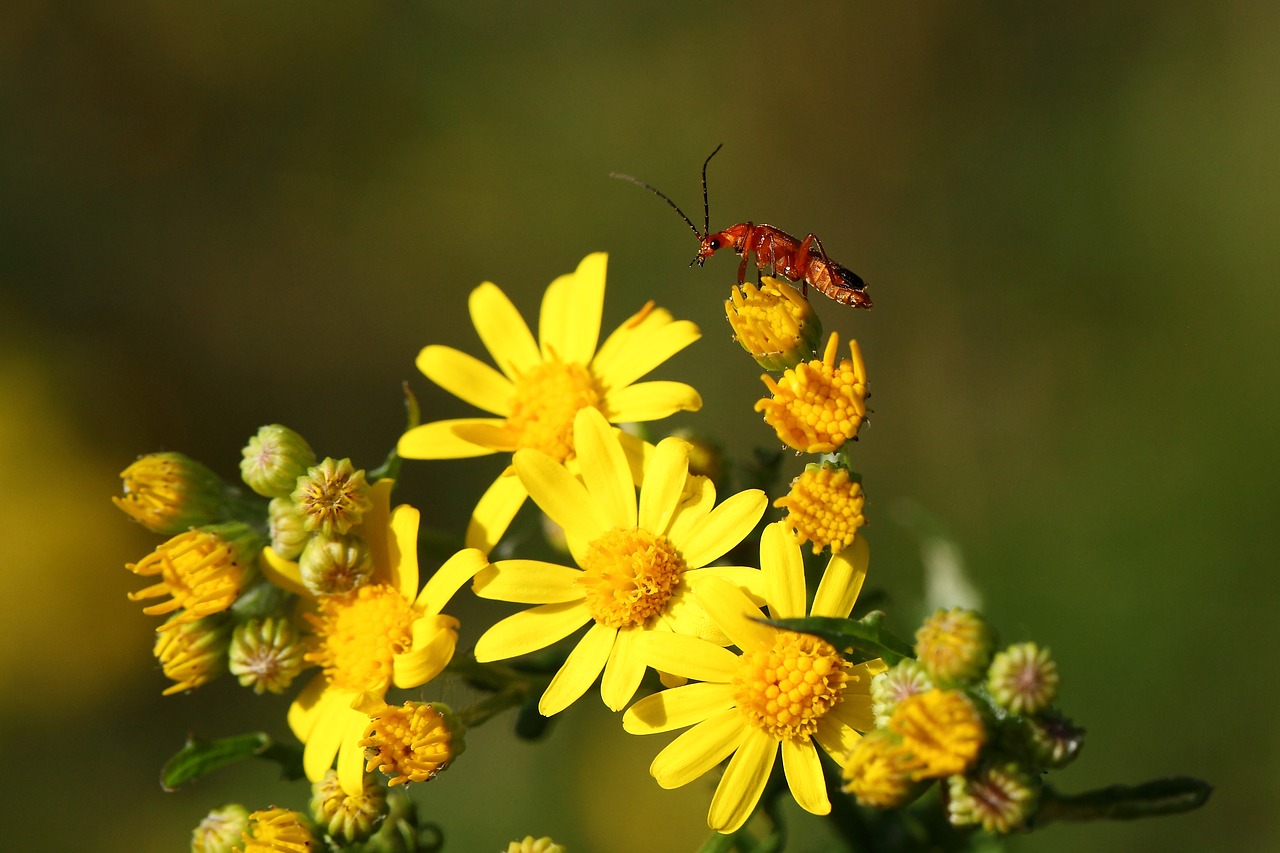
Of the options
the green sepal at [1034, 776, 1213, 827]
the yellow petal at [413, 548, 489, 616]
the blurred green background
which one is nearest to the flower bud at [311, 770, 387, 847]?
the yellow petal at [413, 548, 489, 616]

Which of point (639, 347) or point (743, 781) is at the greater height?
point (639, 347)

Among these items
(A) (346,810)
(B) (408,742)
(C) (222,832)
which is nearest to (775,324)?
(B) (408,742)

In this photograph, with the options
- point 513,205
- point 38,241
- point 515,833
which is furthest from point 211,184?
point 515,833

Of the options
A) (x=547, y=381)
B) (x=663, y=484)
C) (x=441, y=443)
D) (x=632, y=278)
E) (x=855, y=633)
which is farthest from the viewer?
(x=632, y=278)

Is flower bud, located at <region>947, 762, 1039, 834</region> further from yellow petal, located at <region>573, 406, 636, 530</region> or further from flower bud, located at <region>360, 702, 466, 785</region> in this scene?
flower bud, located at <region>360, 702, 466, 785</region>

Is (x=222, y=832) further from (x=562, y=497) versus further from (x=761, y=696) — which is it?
(x=761, y=696)

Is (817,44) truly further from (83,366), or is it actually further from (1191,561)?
(83,366)

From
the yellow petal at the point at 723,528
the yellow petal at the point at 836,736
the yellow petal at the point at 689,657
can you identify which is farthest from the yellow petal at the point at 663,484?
the yellow petal at the point at 836,736
